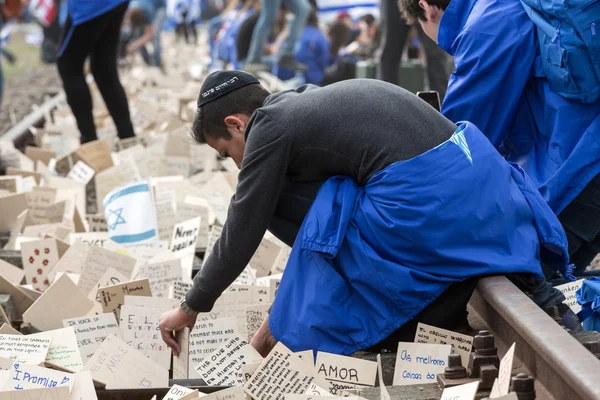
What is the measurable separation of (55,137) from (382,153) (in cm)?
498

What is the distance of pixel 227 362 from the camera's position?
9.63 feet

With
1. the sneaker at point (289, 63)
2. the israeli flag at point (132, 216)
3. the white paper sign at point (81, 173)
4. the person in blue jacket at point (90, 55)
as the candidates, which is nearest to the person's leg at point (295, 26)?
the sneaker at point (289, 63)

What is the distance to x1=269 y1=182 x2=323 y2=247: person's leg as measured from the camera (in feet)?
10.4

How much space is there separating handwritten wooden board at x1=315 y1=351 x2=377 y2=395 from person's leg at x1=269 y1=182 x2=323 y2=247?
532 mm

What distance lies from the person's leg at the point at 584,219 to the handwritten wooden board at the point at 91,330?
151 cm

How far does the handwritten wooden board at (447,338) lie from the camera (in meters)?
2.88

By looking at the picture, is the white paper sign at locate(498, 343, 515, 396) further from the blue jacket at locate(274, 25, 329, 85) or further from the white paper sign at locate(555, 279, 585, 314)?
the blue jacket at locate(274, 25, 329, 85)

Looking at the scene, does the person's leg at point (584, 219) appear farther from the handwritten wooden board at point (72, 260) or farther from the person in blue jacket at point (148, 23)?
the person in blue jacket at point (148, 23)

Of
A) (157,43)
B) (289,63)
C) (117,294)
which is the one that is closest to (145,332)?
(117,294)

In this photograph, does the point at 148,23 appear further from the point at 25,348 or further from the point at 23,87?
the point at 25,348

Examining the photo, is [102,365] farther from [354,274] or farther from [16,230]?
[16,230]

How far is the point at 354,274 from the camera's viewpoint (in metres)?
3.02

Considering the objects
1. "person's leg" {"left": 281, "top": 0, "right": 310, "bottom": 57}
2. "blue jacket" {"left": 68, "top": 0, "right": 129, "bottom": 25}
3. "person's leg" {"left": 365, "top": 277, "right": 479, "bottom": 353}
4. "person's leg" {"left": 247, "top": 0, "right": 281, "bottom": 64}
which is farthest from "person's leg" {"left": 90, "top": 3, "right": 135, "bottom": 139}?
"person's leg" {"left": 281, "top": 0, "right": 310, "bottom": 57}

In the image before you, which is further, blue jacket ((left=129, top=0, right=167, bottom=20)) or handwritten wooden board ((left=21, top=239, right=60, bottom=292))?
blue jacket ((left=129, top=0, right=167, bottom=20))
